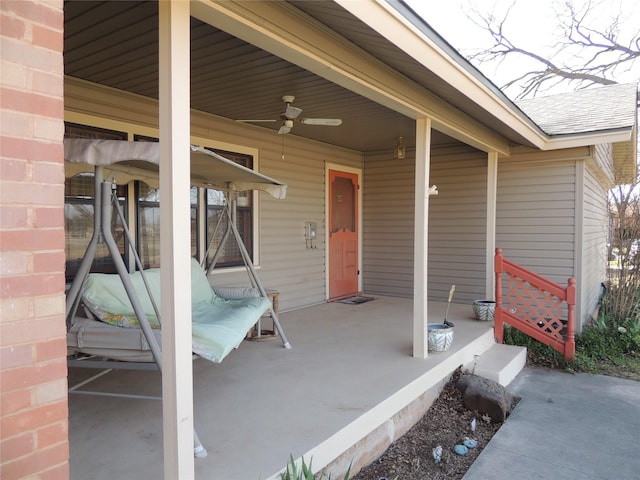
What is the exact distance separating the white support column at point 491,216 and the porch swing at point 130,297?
3.18 metres

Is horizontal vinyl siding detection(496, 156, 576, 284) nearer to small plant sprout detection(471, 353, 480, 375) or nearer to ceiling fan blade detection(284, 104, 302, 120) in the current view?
small plant sprout detection(471, 353, 480, 375)

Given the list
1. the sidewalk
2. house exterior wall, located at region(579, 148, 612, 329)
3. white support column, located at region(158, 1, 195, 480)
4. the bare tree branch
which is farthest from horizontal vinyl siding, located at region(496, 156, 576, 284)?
the bare tree branch

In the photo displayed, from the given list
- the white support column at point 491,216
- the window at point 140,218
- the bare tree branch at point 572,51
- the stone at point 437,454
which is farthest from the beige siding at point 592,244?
the bare tree branch at point 572,51

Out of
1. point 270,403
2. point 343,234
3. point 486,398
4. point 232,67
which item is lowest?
point 486,398

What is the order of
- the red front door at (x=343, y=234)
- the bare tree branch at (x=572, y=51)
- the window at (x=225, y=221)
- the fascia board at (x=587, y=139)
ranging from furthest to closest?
the bare tree branch at (x=572, y=51), the red front door at (x=343, y=234), the fascia board at (x=587, y=139), the window at (x=225, y=221)

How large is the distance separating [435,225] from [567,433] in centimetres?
381

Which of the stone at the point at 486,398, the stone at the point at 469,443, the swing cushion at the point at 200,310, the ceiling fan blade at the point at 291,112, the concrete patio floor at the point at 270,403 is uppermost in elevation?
the ceiling fan blade at the point at 291,112

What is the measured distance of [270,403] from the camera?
9.48 ft

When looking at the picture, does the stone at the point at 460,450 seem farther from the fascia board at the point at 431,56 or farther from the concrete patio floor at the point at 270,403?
the fascia board at the point at 431,56

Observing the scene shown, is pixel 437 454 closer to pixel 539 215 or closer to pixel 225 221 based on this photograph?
pixel 225 221

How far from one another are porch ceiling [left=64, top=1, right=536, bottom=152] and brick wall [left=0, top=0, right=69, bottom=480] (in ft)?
4.28

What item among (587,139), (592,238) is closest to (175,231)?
(587,139)

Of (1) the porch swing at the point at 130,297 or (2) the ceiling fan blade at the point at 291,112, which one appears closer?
(1) the porch swing at the point at 130,297

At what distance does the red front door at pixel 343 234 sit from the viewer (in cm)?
675
